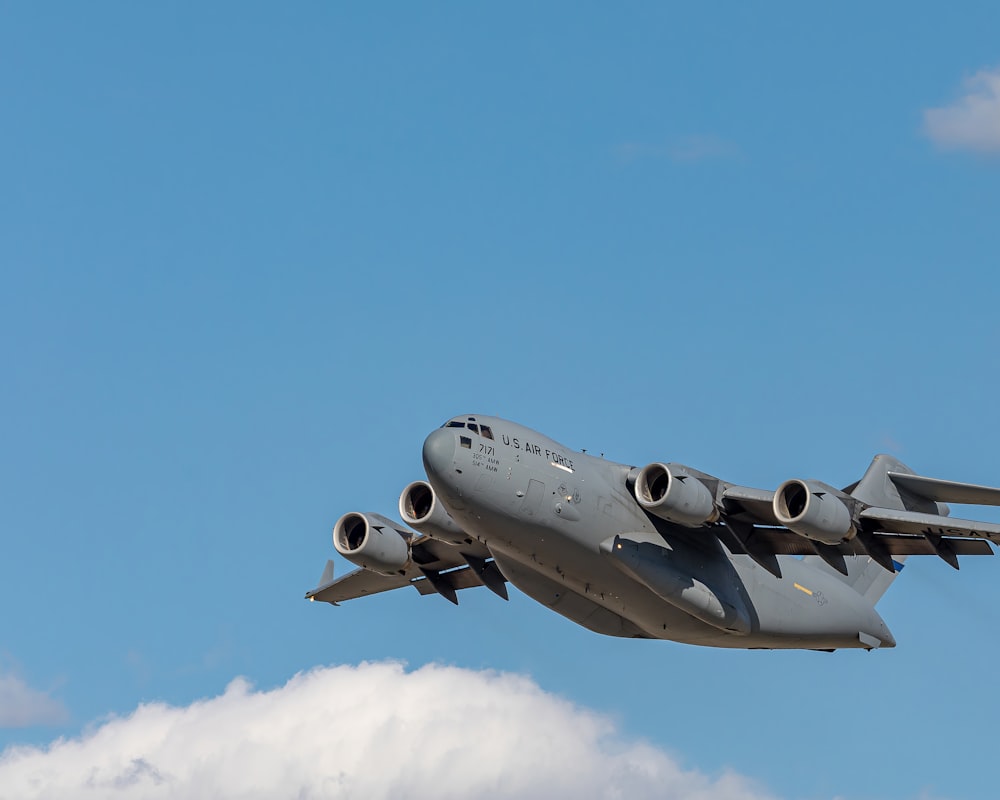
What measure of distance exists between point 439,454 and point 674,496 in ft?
12.4

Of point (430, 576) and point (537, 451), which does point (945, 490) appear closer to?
point (537, 451)

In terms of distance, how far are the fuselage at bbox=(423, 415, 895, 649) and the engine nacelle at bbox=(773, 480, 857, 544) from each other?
1930 mm

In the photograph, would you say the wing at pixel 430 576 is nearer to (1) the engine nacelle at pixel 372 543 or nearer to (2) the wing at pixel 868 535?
(1) the engine nacelle at pixel 372 543

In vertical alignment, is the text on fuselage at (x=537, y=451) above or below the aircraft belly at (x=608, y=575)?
above

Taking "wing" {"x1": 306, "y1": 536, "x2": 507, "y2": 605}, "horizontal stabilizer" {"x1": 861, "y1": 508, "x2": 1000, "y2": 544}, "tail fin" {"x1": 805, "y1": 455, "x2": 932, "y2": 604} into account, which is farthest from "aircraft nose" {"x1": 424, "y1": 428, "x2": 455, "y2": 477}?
"tail fin" {"x1": 805, "y1": 455, "x2": 932, "y2": 604}

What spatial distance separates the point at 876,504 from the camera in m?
31.8

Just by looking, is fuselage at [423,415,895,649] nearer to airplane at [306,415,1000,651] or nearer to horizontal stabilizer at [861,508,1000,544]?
airplane at [306,415,1000,651]

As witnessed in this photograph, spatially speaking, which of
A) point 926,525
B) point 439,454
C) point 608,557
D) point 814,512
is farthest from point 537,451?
point 926,525

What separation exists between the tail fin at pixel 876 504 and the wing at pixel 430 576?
591 cm

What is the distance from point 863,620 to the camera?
101ft

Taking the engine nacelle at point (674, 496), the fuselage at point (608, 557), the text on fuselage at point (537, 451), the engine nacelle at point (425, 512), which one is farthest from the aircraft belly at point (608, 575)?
the engine nacelle at point (425, 512)

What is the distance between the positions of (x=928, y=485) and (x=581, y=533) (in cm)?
764

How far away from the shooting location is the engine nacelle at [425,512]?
29203 millimetres

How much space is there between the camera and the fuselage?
2650 centimetres
